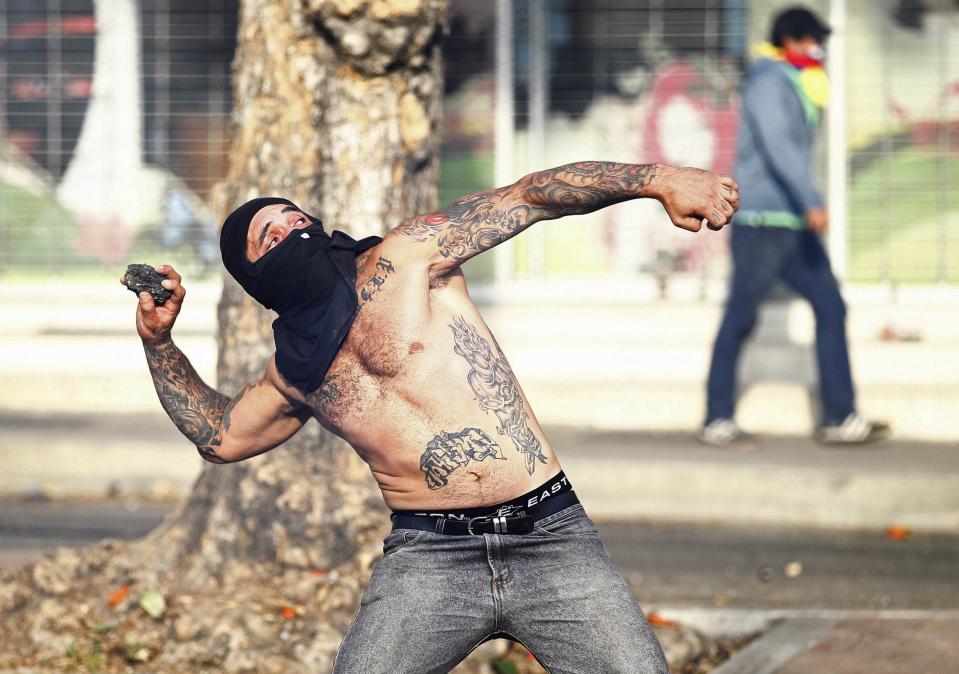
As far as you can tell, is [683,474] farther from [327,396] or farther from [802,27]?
[327,396]

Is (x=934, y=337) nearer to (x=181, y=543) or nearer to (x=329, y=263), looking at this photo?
(x=181, y=543)

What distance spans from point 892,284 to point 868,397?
2370mm

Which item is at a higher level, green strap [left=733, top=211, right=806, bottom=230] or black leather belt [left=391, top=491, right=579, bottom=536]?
green strap [left=733, top=211, right=806, bottom=230]

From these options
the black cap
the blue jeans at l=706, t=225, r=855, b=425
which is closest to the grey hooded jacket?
the blue jeans at l=706, t=225, r=855, b=425

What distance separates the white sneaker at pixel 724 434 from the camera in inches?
333

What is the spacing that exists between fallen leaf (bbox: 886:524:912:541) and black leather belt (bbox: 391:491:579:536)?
4396mm

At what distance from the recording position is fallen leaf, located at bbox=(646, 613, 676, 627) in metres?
5.35

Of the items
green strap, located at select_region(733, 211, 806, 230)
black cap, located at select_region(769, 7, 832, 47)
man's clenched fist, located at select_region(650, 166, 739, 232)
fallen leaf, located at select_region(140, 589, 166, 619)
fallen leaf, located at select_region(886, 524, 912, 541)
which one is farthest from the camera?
black cap, located at select_region(769, 7, 832, 47)

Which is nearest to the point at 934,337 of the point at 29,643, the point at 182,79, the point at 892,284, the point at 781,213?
the point at 892,284

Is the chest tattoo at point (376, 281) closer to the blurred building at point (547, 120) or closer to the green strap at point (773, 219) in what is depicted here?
the green strap at point (773, 219)

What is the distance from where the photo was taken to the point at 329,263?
3.51m

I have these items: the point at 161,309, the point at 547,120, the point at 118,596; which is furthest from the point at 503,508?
the point at 547,120

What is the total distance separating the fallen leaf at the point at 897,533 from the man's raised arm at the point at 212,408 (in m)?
4.50

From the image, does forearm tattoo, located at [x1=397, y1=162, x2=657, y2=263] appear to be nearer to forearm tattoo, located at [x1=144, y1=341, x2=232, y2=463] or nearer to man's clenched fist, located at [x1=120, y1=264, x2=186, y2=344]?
man's clenched fist, located at [x1=120, y1=264, x2=186, y2=344]
